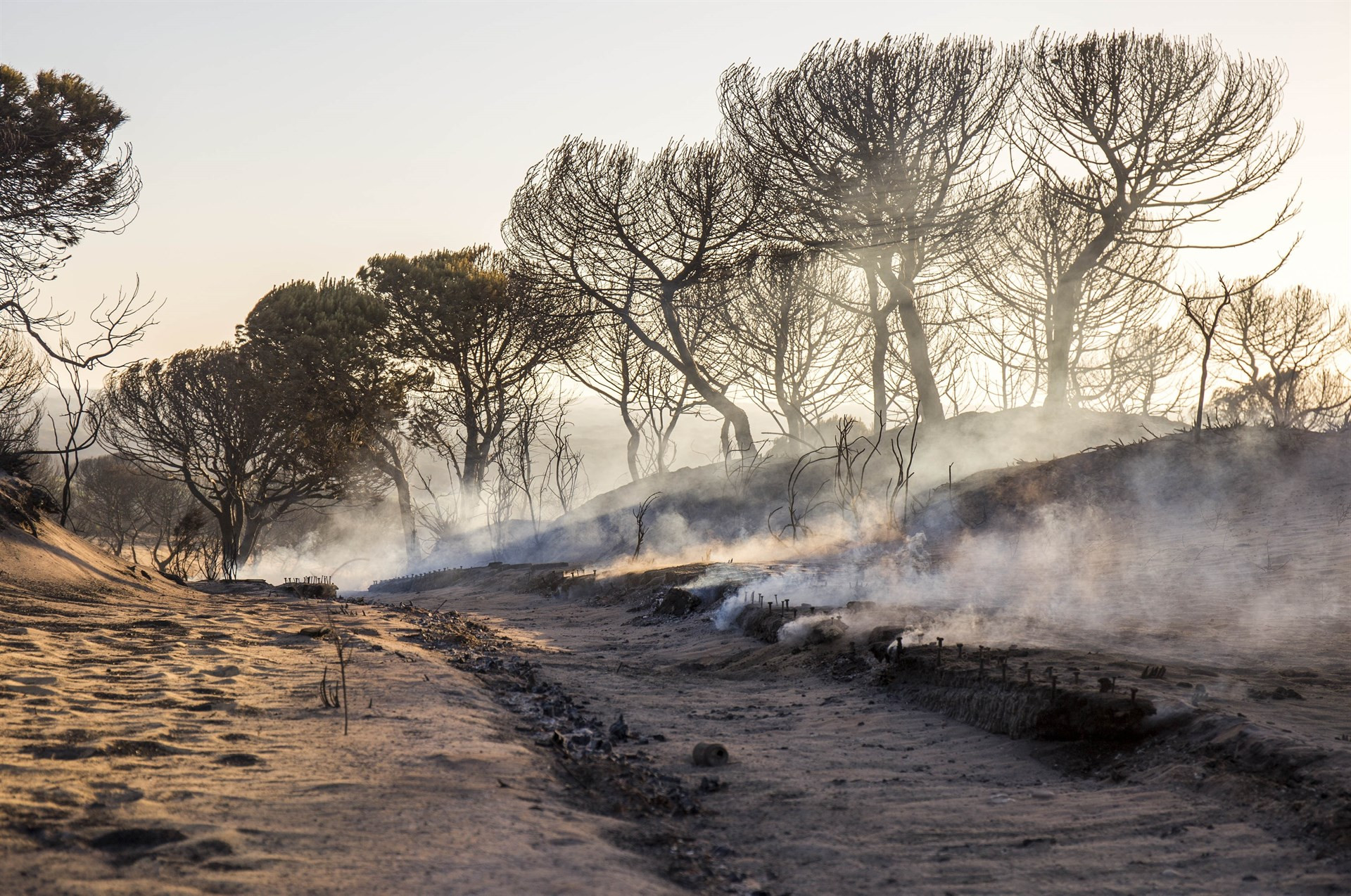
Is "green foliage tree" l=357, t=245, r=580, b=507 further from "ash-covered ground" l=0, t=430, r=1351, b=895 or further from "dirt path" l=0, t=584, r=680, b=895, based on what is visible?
"dirt path" l=0, t=584, r=680, b=895

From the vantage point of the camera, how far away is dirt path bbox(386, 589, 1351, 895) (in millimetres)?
3186

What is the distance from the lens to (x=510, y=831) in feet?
10.5

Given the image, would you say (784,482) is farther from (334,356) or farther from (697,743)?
(697,743)

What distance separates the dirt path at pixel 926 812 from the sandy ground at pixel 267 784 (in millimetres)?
713

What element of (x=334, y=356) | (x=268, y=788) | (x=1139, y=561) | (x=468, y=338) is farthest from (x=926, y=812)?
(x=468, y=338)

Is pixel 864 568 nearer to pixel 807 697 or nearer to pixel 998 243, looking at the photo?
pixel 807 697

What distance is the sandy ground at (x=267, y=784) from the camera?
2730 mm

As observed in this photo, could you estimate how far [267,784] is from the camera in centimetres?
350

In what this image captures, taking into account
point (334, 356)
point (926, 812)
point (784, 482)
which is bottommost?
point (926, 812)

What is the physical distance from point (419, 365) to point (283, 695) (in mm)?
24449

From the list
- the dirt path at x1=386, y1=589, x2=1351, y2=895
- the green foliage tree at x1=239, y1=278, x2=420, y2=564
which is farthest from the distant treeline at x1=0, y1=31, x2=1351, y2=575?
the dirt path at x1=386, y1=589, x2=1351, y2=895

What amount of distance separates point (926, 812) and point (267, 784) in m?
2.71

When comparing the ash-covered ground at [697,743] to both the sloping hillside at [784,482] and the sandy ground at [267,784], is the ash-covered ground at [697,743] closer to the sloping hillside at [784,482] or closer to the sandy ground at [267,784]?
the sandy ground at [267,784]

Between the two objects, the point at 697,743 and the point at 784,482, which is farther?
the point at 784,482
